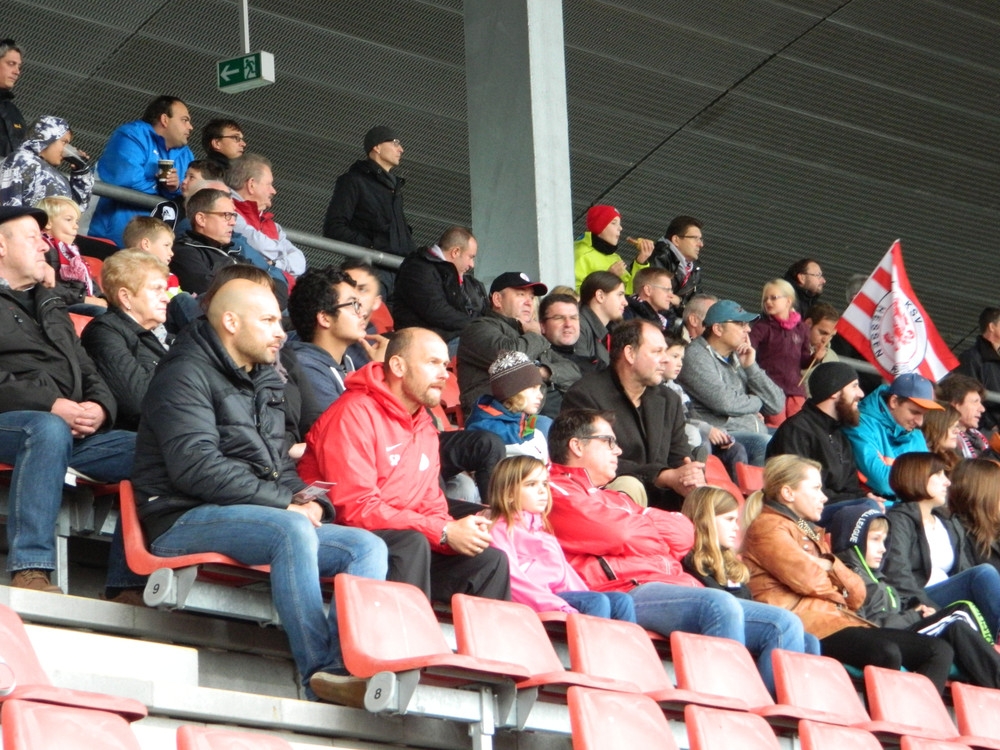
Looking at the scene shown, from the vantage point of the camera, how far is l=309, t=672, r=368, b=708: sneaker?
4.38 meters

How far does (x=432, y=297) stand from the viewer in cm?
855

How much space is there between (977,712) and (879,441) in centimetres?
228

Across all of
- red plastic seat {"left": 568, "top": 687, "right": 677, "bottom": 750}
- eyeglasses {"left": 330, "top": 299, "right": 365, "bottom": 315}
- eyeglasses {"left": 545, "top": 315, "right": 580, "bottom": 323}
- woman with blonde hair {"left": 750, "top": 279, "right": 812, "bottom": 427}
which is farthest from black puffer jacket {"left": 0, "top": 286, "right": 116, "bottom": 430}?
woman with blonde hair {"left": 750, "top": 279, "right": 812, "bottom": 427}

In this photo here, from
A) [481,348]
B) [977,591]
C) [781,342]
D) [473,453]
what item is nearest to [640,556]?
[473,453]

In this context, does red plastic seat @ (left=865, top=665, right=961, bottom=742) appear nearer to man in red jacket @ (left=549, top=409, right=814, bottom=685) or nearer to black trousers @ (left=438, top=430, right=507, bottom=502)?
man in red jacket @ (left=549, top=409, right=814, bottom=685)

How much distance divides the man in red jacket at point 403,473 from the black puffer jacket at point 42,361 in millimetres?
697

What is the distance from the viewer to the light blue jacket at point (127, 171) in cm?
840

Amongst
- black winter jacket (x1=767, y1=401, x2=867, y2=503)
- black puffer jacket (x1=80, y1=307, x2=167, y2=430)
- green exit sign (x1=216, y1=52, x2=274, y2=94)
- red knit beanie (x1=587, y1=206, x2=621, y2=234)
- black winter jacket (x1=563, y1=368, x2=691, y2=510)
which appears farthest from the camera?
red knit beanie (x1=587, y1=206, x2=621, y2=234)

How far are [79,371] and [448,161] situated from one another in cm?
820

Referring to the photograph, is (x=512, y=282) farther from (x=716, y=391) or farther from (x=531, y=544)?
(x=531, y=544)

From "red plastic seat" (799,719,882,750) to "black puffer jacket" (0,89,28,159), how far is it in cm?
518

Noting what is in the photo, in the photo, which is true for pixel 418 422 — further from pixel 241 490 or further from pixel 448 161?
pixel 448 161

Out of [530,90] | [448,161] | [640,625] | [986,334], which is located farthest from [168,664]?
[448,161]

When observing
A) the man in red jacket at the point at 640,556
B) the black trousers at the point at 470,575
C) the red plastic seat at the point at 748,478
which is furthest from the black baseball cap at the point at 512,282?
the black trousers at the point at 470,575
